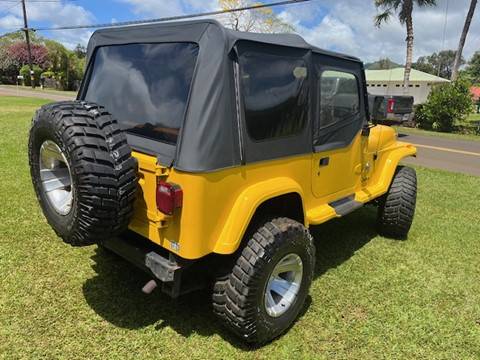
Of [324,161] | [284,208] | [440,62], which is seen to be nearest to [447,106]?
[324,161]

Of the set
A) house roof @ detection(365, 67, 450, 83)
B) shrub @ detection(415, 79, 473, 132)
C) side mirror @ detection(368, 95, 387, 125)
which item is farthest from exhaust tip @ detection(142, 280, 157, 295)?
house roof @ detection(365, 67, 450, 83)

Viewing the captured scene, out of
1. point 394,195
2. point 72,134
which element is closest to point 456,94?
point 394,195

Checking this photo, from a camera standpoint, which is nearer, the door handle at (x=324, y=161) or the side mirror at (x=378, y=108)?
the door handle at (x=324, y=161)

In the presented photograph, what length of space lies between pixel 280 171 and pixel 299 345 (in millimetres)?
1260

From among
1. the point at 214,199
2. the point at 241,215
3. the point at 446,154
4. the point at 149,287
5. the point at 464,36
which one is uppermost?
the point at 464,36

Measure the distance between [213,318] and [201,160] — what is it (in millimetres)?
1414

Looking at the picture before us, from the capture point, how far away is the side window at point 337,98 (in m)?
3.44

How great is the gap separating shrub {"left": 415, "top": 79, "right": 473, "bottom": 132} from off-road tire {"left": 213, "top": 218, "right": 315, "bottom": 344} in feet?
59.6

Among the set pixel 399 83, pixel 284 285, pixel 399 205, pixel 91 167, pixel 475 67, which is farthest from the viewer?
pixel 475 67

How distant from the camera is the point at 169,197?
2.41m

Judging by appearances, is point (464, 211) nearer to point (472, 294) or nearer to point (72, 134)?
point (472, 294)

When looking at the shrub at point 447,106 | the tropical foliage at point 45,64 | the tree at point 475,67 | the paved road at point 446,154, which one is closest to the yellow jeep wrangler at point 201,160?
the paved road at point 446,154

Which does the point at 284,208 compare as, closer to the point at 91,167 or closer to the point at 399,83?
the point at 91,167

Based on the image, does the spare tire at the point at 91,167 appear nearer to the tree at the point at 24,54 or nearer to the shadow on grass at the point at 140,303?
the shadow on grass at the point at 140,303
